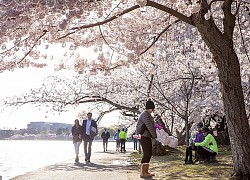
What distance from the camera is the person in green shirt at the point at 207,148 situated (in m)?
10.4

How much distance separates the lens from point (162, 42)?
13984 millimetres

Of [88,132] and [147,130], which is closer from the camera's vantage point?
[147,130]

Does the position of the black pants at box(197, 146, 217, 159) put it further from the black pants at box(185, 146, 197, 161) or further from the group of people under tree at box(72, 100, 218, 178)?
the black pants at box(185, 146, 197, 161)

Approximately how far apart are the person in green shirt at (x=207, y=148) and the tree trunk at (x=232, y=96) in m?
3.39

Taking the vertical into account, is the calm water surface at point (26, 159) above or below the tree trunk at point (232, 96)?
below

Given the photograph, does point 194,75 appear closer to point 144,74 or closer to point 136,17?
point 144,74

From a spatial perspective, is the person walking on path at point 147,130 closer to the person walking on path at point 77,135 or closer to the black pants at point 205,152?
the black pants at point 205,152

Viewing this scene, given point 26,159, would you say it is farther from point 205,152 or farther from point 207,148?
point 207,148

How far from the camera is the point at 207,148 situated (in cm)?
1052

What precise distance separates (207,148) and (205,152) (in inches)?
6.2

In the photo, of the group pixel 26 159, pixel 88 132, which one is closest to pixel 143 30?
pixel 88 132

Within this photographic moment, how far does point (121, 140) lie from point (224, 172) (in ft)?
53.7

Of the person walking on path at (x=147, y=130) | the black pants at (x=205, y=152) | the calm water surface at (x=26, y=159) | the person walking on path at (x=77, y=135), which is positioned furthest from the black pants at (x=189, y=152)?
the calm water surface at (x=26, y=159)

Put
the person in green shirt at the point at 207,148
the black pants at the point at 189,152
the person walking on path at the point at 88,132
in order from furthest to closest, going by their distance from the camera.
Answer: the person walking on path at the point at 88,132 → the black pants at the point at 189,152 → the person in green shirt at the point at 207,148
